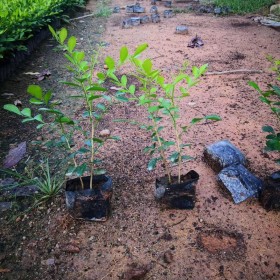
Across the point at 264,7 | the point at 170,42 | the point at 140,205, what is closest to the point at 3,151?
the point at 140,205

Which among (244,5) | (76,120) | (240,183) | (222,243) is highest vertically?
→ (76,120)

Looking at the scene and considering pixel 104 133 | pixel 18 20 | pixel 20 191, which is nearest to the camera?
pixel 20 191

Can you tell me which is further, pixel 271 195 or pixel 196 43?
pixel 196 43

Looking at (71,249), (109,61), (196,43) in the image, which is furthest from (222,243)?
(196,43)

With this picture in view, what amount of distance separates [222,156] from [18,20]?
3572 millimetres

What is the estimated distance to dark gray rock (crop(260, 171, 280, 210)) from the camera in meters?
1.80

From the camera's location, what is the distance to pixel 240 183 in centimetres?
193

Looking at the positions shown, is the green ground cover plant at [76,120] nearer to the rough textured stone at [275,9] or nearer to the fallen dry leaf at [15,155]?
the fallen dry leaf at [15,155]

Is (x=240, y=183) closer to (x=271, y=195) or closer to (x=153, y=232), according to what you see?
(x=271, y=195)

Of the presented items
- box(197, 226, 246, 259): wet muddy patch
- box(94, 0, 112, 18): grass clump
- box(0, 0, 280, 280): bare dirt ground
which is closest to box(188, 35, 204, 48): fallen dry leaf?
box(0, 0, 280, 280): bare dirt ground

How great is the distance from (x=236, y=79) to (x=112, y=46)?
2.63 metres

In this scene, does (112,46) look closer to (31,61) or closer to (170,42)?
(170,42)

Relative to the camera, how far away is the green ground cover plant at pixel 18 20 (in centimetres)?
340

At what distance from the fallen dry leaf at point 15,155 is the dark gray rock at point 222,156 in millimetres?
1731
